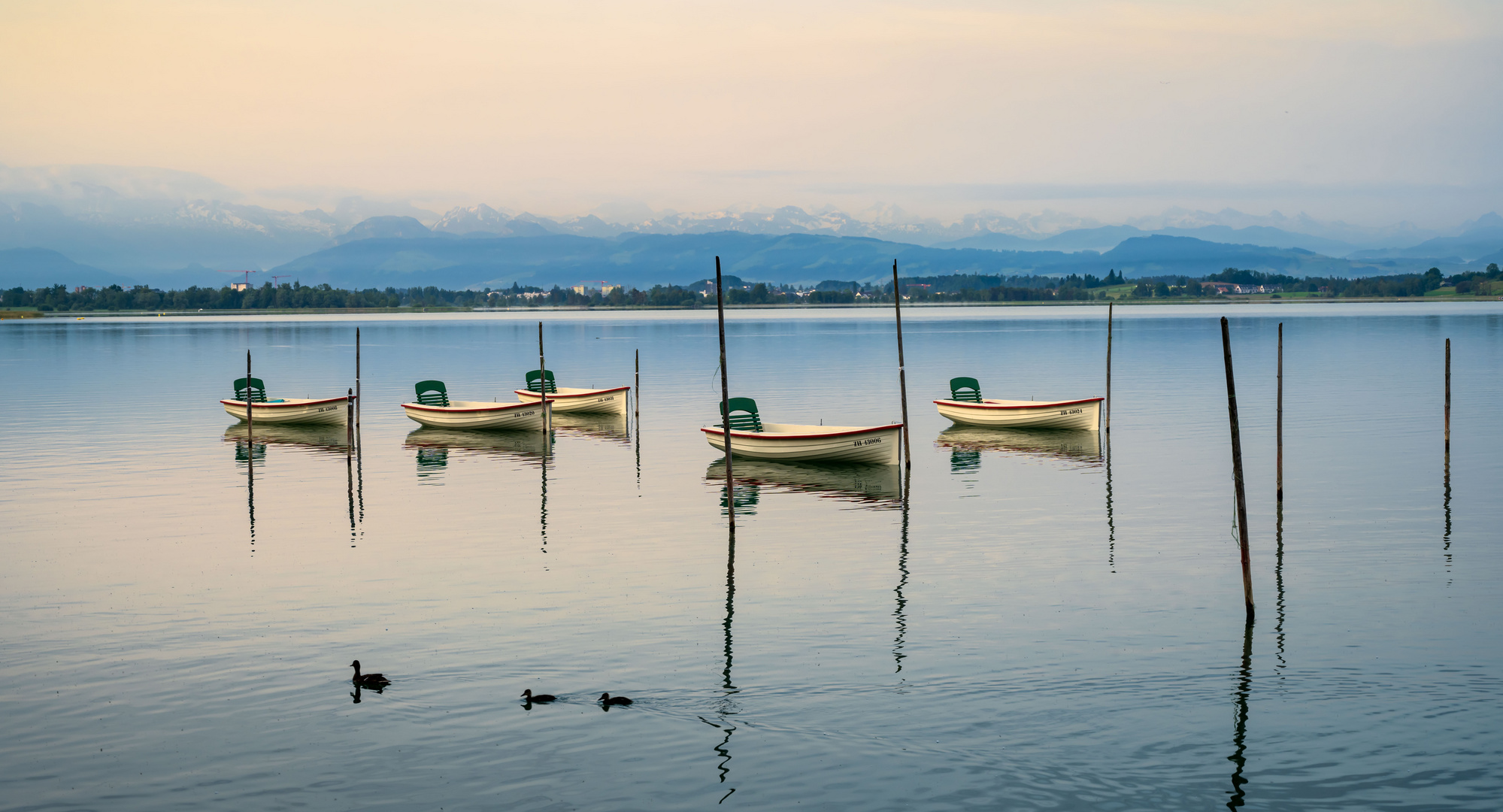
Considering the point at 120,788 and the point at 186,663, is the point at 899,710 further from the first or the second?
the point at 186,663

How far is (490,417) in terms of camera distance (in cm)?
5875

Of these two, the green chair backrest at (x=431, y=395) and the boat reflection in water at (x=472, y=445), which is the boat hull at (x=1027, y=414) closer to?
the boat reflection in water at (x=472, y=445)

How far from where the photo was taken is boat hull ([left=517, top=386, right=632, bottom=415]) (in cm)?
6450

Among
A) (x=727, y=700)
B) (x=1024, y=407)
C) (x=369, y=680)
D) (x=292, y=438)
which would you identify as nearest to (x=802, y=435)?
(x=1024, y=407)

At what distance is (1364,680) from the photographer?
62.3 ft

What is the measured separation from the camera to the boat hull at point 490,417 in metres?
58.0

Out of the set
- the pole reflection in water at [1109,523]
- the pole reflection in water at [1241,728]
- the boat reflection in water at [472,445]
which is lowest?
the pole reflection in water at [1241,728]

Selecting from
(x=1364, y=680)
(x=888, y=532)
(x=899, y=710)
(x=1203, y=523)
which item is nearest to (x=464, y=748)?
(x=899, y=710)

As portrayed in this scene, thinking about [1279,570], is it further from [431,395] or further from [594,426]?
[431,395]

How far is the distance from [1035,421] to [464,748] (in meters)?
43.0

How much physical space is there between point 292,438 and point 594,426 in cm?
1459

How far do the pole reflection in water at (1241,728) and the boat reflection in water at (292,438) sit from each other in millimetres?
39023

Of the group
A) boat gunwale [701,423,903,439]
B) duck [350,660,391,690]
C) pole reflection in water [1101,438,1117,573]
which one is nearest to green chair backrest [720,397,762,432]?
boat gunwale [701,423,903,439]

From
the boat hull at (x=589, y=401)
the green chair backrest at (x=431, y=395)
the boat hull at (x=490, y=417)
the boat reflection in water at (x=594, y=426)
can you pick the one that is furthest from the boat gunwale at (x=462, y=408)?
the boat hull at (x=589, y=401)
